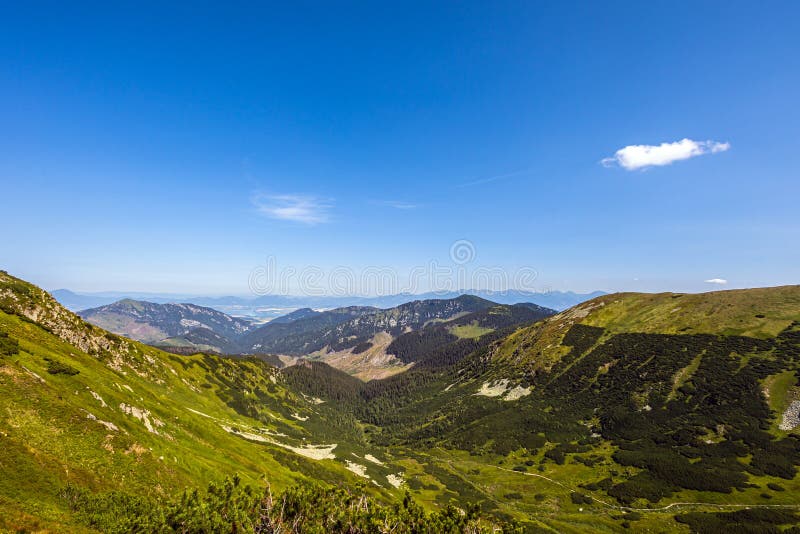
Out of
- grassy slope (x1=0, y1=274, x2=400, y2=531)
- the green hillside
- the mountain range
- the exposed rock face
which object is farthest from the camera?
the exposed rock face

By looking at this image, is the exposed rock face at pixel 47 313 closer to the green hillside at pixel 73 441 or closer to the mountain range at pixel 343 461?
the green hillside at pixel 73 441

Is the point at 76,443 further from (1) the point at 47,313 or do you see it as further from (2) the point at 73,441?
(1) the point at 47,313

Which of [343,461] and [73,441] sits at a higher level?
[73,441]

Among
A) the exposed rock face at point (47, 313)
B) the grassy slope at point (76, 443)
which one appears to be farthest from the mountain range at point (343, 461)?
the exposed rock face at point (47, 313)

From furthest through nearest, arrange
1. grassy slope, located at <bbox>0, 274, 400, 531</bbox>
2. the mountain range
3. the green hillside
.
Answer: the mountain range
the green hillside
grassy slope, located at <bbox>0, 274, 400, 531</bbox>

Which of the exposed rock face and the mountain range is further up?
the exposed rock face

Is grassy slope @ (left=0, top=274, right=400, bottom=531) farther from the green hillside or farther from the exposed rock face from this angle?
the exposed rock face

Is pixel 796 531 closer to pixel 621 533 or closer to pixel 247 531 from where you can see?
pixel 621 533

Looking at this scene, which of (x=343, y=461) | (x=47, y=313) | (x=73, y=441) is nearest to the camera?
(x=73, y=441)

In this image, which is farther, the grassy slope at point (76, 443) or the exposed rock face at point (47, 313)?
the exposed rock face at point (47, 313)

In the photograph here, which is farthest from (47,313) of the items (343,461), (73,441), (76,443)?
(343,461)

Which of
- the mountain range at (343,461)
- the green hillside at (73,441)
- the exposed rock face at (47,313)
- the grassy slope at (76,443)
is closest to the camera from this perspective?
the grassy slope at (76,443)

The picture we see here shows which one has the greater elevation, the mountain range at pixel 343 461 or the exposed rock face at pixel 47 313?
the exposed rock face at pixel 47 313

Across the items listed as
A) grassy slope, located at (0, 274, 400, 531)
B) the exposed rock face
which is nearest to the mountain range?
grassy slope, located at (0, 274, 400, 531)
